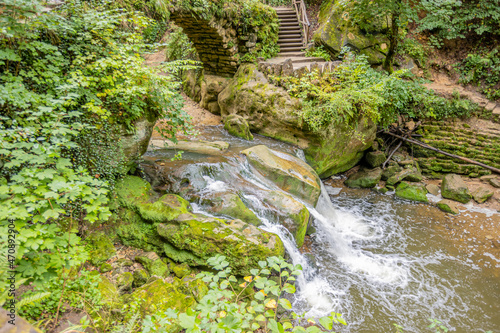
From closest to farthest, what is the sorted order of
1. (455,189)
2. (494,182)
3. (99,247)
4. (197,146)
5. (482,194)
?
(99,247), (197,146), (482,194), (455,189), (494,182)

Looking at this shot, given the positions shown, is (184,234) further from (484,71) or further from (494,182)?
(484,71)

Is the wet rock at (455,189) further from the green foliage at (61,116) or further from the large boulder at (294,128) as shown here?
the green foliage at (61,116)

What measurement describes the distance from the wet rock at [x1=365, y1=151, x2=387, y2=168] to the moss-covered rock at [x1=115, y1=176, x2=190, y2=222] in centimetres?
675

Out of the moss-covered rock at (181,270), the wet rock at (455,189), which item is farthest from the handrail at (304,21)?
the moss-covered rock at (181,270)

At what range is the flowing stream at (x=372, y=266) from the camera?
4.35 m

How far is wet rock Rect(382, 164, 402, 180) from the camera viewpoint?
28.3 ft

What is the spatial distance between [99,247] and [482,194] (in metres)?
9.95

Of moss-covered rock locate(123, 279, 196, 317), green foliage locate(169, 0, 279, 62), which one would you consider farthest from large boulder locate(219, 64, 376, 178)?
moss-covered rock locate(123, 279, 196, 317)

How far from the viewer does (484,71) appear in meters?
10.2

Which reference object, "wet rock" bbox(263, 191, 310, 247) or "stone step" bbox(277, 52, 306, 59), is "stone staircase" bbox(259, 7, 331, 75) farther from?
"wet rock" bbox(263, 191, 310, 247)

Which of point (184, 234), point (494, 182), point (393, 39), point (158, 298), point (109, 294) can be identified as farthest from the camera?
point (393, 39)

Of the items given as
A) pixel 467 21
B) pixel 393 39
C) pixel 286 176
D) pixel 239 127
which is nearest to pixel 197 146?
pixel 239 127

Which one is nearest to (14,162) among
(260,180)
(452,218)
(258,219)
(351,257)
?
(258,219)

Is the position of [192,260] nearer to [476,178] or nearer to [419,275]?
[419,275]
